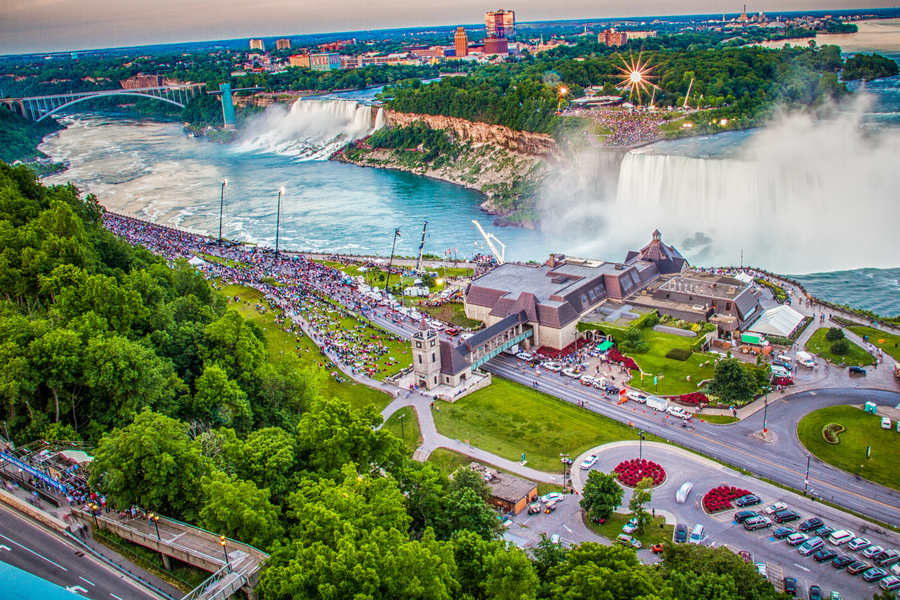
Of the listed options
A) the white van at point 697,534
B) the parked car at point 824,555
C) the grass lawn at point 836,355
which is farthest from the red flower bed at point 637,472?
the grass lawn at point 836,355

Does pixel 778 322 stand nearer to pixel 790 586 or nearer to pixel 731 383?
pixel 731 383

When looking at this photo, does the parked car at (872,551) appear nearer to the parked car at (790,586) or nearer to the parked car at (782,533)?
the parked car at (782,533)

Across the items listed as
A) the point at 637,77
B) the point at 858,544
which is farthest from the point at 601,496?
the point at 637,77

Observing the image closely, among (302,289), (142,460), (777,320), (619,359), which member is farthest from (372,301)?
(142,460)

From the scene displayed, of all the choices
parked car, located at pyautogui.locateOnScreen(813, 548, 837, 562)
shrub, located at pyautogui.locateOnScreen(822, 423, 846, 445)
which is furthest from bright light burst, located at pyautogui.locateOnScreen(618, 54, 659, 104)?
parked car, located at pyautogui.locateOnScreen(813, 548, 837, 562)

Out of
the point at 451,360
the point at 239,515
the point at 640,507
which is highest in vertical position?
the point at 239,515

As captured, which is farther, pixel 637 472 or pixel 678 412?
pixel 678 412

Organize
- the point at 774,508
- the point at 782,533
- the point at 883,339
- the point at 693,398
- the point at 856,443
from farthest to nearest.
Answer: the point at 883,339 → the point at 693,398 → the point at 856,443 → the point at 774,508 → the point at 782,533

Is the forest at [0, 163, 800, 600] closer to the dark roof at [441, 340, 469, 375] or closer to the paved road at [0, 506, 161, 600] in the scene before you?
the paved road at [0, 506, 161, 600]
